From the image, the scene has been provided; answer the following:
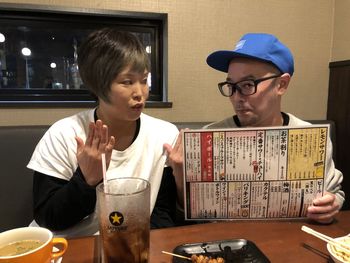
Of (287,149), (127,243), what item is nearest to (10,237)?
(127,243)

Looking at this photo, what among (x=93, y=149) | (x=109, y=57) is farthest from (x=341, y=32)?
(x=93, y=149)

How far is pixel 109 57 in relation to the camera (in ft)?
3.61

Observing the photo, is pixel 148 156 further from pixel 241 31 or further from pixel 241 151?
pixel 241 31

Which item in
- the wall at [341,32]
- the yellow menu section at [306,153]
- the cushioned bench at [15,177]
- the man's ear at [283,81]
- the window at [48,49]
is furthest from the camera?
the wall at [341,32]

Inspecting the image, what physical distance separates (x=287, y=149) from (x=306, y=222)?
23 centimetres

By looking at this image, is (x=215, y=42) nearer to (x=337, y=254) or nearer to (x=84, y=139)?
(x=84, y=139)

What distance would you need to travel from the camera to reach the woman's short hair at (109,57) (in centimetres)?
110

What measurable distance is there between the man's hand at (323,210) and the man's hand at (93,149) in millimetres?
619

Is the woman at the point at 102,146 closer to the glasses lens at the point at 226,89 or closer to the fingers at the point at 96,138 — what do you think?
the fingers at the point at 96,138

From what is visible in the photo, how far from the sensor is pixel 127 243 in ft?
2.07

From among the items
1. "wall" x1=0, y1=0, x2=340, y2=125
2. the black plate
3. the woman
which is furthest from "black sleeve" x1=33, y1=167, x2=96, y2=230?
"wall" x1=0, y1=0, x2=340, y2=125

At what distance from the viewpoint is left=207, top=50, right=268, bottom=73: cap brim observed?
1146 millimetres

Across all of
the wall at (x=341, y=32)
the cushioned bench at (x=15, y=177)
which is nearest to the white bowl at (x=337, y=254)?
the cushioned bench at (x=15, y=177)

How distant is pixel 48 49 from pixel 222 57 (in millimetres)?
1271
